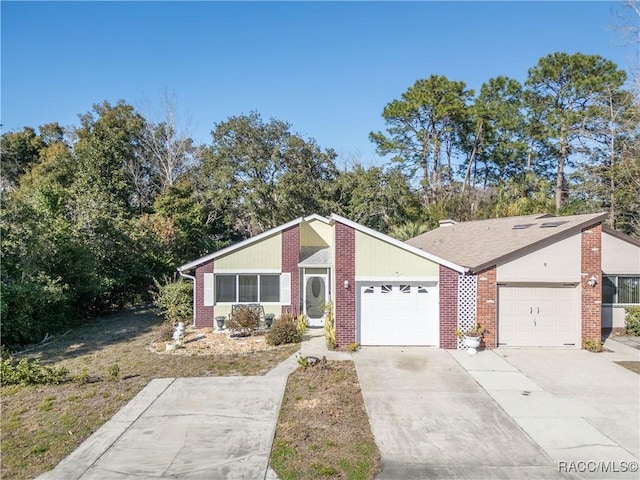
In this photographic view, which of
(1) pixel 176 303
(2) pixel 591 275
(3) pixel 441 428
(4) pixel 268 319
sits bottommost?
(3) pixel 441 428

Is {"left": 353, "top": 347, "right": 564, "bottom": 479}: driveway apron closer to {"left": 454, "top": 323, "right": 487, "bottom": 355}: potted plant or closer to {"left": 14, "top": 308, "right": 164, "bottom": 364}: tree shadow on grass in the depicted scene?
{"left": 454, "top": 323, "right": 487, "bottom": 355}: potted plant

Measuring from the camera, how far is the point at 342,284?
12.6 m

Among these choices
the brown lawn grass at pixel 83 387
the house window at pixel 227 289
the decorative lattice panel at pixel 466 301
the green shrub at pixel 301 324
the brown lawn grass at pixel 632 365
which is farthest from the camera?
the house window at pixel 227 289

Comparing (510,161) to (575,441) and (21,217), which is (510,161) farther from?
(21,217)

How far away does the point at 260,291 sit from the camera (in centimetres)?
1555

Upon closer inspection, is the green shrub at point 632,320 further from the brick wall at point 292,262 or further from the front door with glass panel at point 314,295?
the brick wall at point 292,262

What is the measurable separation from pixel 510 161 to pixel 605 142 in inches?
341

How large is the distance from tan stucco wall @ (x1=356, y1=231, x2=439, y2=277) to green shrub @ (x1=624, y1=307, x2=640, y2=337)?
8.44 m

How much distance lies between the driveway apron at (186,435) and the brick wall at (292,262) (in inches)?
236

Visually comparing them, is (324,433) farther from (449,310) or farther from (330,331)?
(449,310)

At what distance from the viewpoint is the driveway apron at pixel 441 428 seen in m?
5.85

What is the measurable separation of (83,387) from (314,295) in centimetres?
849

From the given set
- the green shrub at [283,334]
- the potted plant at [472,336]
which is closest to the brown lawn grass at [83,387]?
the green shrub at [283,334]

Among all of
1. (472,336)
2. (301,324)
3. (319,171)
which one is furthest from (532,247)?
(319,171)
